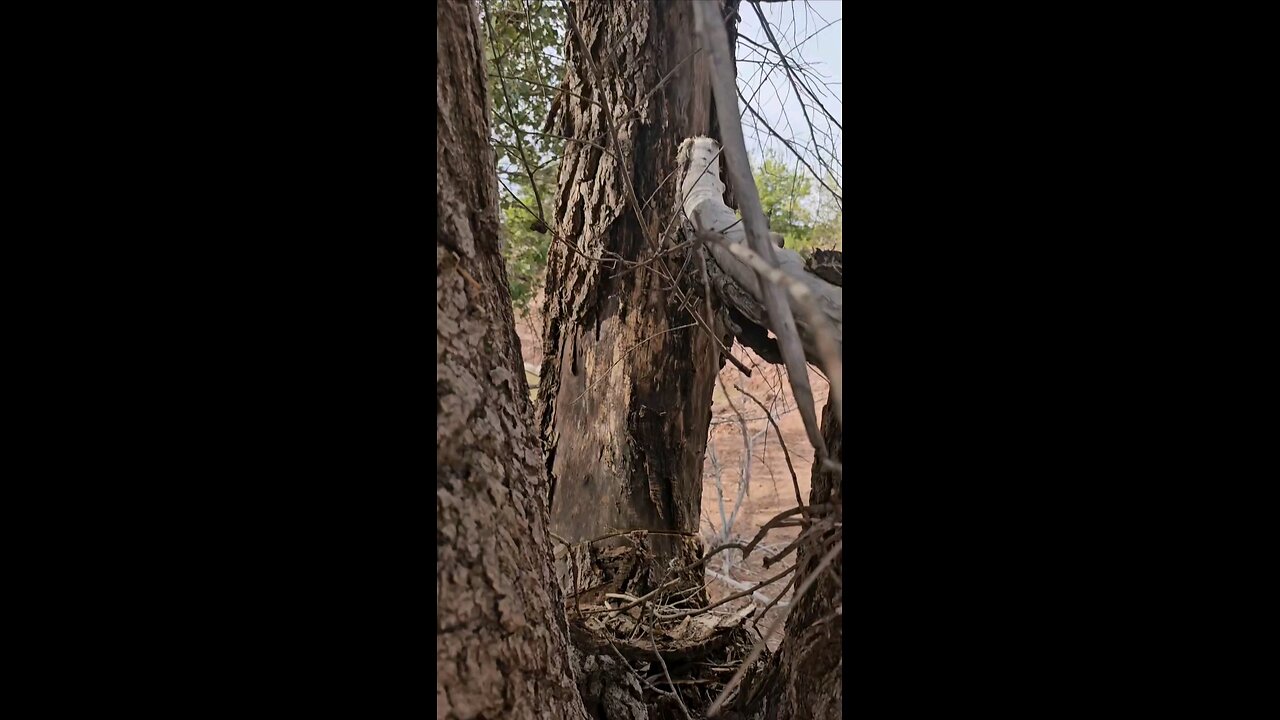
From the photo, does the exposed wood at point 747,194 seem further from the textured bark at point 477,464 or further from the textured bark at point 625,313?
the textured bark at point 625,313

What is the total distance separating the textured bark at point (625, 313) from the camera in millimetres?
Answer: 1356

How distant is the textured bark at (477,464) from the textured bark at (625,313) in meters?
0.64

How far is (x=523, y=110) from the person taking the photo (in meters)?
1.71

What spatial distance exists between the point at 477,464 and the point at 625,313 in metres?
0.82

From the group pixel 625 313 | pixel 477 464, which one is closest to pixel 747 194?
pixel 477 464

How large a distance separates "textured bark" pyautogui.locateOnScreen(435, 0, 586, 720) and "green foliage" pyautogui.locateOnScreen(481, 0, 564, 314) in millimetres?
214

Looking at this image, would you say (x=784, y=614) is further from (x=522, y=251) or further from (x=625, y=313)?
(x=522, y=251)

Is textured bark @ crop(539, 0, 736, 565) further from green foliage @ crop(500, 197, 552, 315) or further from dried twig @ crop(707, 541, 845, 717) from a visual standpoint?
dried twig @ crop(707, 541, 845, 717)
